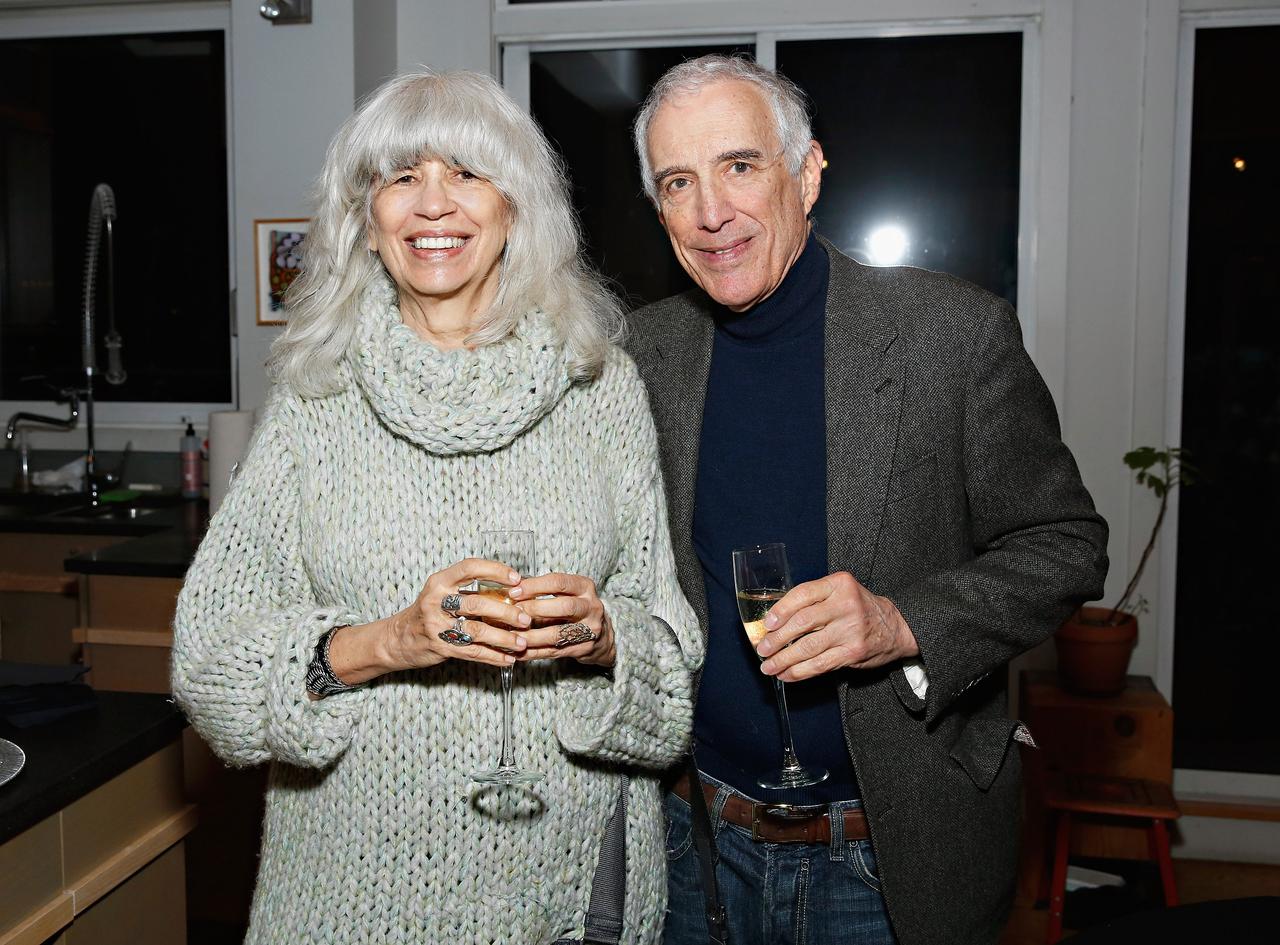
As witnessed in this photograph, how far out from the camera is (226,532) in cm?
139

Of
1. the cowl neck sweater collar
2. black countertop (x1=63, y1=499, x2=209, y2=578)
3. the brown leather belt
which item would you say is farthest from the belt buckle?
black countertop (x1=63, y1=499, x2=209, y2=578)

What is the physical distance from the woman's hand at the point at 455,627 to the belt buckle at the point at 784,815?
50 cm

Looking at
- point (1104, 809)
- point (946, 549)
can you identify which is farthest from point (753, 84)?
point (1104, 809)

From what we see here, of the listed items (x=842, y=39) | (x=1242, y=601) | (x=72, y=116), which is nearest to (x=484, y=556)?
(x=842, y=39)

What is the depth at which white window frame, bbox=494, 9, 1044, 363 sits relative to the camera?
3.69m

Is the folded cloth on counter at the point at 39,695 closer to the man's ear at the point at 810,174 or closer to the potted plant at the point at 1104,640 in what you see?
the man's ear at the point at 810,174

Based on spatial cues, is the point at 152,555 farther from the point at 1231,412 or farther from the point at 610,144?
the point at 1231,412

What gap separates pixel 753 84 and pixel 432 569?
0.80 m

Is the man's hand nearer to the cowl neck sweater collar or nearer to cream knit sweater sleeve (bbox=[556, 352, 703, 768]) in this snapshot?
cream knit sweater sleeve (bbox=[556, 352, 703, 768])

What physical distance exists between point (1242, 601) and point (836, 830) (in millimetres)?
2873

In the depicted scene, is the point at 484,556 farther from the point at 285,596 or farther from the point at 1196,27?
the point at 1196,27

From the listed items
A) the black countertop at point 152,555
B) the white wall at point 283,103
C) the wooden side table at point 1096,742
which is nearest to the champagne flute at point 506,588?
the black countertop at point 152,555

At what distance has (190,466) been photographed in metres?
4.04

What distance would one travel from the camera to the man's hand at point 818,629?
1.36m
